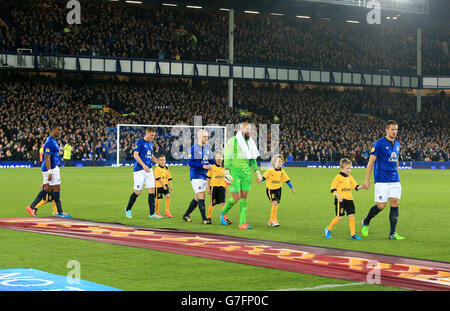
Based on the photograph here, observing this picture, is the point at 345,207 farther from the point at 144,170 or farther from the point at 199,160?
the point at 144,170

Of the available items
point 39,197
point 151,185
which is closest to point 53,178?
point 39,197

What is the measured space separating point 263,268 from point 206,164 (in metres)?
6.22

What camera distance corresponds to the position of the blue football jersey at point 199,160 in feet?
49.3

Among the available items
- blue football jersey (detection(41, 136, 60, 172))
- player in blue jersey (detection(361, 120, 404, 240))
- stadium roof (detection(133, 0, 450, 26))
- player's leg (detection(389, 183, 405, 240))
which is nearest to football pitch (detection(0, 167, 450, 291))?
player's leg (detection(389, 183, 405, 240))

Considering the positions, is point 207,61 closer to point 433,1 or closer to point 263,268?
point 433,1

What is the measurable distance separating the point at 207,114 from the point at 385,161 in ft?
149

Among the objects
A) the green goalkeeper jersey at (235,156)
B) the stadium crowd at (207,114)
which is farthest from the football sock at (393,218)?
the stadium crowd at (207,114)

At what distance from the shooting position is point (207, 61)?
63031 mm

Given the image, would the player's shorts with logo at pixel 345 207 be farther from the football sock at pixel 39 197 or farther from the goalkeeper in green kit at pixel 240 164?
the football sock at pixel 39 197

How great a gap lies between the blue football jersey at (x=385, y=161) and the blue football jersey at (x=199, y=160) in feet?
13.9

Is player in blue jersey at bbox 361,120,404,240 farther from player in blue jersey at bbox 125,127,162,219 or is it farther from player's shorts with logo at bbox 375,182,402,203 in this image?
player in blue jersey at bbox 125,127,162,219

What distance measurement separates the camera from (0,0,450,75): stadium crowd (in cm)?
5728

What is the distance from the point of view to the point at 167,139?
1939 inches

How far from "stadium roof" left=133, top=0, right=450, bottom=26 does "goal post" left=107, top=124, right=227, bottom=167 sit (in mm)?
14496
